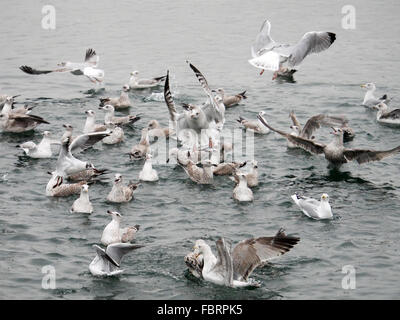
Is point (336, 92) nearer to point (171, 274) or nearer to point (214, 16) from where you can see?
point (214, 16)

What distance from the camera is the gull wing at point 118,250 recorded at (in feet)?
42.9

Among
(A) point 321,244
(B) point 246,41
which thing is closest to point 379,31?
(B) point 246,41

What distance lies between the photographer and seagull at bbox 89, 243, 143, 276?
13.1 m

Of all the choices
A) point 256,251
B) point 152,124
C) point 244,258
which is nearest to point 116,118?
point 152,124

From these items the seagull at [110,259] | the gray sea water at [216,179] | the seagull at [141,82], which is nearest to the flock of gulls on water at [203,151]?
the seagull at [110,259]

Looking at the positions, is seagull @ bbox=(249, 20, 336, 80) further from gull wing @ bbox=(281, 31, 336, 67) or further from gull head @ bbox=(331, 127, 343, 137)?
gull head @ bbox=(331, 127, 343, 137)

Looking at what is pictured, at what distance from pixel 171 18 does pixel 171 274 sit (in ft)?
74.5

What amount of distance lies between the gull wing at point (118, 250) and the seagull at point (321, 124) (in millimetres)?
8318

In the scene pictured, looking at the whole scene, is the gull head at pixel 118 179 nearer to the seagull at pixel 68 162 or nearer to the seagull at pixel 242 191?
the seagull at pixel 68 162

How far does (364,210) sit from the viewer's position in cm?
1630

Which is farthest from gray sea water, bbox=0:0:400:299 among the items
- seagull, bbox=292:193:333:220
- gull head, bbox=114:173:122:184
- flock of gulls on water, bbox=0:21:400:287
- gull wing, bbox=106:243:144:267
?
gull head, bbox=114:173:122:184

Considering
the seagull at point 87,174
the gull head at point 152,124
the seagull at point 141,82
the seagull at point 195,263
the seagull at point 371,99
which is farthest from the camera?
the seagull at point 141,82

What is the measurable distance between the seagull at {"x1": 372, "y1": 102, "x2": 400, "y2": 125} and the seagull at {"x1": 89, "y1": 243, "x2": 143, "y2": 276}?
1081 centimetres

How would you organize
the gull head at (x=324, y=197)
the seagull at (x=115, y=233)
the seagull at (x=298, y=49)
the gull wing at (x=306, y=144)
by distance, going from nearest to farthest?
the seagull at (x=115, y=233) < the gull head at (x=324, y=197) < the gull wing at (x=306, y=144) < the seagull at (x=298, y=49)
